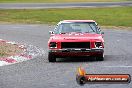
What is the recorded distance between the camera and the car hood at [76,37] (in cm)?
1573

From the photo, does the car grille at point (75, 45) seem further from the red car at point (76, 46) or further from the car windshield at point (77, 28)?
the car windshield at point (77, 28)

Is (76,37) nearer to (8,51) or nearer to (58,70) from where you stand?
(58,70)

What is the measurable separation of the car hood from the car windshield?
48 cm

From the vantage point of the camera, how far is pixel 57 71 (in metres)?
13.2

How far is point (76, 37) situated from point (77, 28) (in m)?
1.27

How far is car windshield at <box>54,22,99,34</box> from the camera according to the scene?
669 inches

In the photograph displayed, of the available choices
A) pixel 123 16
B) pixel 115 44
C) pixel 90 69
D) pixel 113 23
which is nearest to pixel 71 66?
pixel 90 69

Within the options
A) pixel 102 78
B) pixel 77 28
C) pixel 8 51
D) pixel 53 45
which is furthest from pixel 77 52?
pixel 102 78

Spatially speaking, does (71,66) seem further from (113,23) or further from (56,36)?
(113,23)

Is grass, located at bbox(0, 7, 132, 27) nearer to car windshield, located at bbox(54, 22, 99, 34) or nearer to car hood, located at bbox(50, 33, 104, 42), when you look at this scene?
car windshield, located at bbox(54, 22, 99, 34)

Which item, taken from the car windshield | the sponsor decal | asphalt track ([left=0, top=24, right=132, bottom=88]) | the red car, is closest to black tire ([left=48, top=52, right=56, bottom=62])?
the red car

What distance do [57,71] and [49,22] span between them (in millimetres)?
26787

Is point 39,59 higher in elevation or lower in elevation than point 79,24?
→ lower

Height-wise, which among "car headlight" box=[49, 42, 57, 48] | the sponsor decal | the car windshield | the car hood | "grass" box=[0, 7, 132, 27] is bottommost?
"grass" box=[0, 7, 132, 27]
